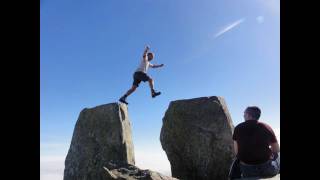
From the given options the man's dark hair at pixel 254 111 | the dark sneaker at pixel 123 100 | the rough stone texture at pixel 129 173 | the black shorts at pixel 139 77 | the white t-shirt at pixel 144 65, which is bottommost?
the rough stone texture at pixel 129 173

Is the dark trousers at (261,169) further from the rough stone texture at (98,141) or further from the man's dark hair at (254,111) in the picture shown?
the rough stone texture at (98,141)

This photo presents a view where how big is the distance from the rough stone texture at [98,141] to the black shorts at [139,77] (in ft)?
3.78

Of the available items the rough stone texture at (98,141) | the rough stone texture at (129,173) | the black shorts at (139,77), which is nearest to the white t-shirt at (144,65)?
the black shorts at (139,77)

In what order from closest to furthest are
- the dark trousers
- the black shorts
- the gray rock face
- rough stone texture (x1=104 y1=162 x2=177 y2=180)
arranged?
the dark trousers < rough stone texture (x1=104 y1=162 x2=177 y2=180) < the gray rock face < the black shorts

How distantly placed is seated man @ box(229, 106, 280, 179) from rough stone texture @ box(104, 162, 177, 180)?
2.34 meters

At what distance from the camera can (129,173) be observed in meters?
9.11

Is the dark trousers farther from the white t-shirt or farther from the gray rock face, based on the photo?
the white t-shirt

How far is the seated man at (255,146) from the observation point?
25.2 feet

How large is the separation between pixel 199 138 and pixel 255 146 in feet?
15.0

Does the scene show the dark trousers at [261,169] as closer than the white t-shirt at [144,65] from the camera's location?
Yes

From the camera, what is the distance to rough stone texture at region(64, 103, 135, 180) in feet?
40.5

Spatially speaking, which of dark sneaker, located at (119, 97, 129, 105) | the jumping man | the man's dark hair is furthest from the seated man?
dark sneaker, located at (119, 97, 129, 105)

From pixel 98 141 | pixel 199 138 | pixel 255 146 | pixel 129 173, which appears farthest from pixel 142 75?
pixel 255 146
